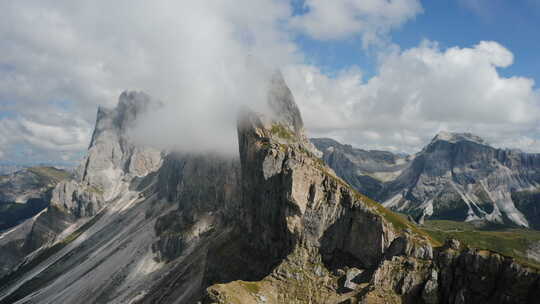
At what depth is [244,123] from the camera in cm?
18938

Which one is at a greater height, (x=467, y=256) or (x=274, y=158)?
(x=274, y=158)

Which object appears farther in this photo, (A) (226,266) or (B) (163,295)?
(B) (163,295)

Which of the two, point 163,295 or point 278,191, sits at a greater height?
point 278,191

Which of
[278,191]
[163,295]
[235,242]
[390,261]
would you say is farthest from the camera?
[163,295]

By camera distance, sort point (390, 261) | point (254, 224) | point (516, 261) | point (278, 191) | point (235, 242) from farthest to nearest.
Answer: point (235, 242) → point (254, 224) → point (278, 191) → point (390, 261) → point (516, 261)

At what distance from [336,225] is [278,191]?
26.6 meters

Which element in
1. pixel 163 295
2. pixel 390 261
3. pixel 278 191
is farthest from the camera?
pixel 163 295

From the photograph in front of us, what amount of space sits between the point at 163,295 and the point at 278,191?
328 ft

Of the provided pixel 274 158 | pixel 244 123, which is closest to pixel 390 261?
pixel 274 158

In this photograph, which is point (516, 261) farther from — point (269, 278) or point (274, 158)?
point (274, 158)

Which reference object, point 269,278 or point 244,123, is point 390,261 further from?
point 244,123

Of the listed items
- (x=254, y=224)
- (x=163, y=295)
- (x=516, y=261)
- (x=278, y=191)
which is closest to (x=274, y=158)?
(x=278, y=191)

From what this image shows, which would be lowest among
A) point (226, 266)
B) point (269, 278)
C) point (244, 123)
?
point (226, 266)

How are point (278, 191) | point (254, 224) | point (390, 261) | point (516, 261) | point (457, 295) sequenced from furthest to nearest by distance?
point (254, 224) → point (278, 191) → point (390, 261) → point (457, 295) → point (516, 261)
